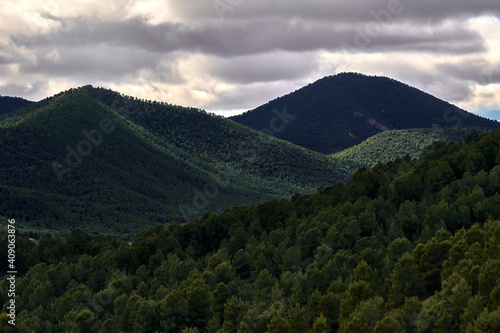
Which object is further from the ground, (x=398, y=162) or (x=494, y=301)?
(x=398, y=162)

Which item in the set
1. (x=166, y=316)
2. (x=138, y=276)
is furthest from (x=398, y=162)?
(x=166, y=316)

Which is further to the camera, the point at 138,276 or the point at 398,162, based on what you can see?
the point at 398,162

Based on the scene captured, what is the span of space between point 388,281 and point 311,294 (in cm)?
1029

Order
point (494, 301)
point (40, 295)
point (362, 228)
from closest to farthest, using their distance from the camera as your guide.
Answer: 1. point (494, 301)
2. point (40, 295)
3. point (362, 228)

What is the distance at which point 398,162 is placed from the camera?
504 feet

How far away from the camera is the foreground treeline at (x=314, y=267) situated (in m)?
65.2

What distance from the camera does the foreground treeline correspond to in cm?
6519

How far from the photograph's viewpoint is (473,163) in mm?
128375

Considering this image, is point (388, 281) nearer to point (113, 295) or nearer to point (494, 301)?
point (494, 301)

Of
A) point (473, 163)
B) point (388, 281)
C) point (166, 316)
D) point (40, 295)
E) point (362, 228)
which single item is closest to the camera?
point (388, 281)

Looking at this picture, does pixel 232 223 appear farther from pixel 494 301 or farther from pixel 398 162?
pixel 494 301

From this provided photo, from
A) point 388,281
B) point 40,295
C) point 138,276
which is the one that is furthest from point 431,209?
point 40,295

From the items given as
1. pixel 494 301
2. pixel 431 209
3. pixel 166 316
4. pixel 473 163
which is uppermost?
pixel 473 163

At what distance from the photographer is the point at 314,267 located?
9006 centimetres
